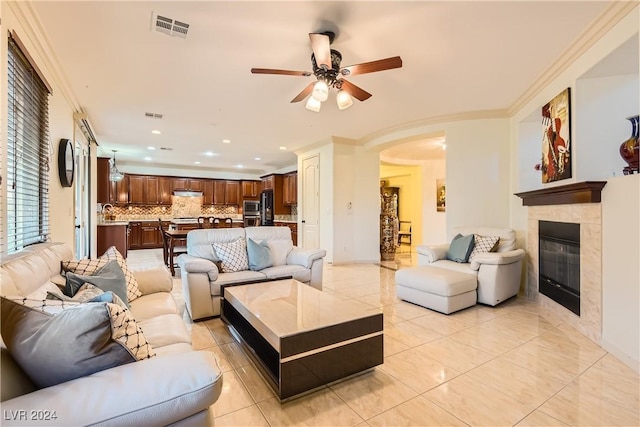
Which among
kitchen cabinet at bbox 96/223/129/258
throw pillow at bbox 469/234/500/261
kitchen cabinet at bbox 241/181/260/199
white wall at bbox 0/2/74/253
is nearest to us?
white wall at bbox 0/2/74/253

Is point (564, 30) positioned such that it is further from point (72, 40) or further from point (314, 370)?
point (72, 40)

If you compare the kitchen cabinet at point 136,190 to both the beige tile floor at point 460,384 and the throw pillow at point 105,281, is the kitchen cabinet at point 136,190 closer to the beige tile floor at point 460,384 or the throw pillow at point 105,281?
the beige tile floor at point 460,384

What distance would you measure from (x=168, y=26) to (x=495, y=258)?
400cm

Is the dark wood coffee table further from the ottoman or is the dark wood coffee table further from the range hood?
the range hood

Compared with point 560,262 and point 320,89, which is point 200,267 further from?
point 560,262

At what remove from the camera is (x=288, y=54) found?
9.62 feet

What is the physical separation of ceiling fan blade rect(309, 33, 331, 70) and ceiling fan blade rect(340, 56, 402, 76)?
209 mm

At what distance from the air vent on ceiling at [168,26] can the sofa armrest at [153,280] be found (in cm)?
210

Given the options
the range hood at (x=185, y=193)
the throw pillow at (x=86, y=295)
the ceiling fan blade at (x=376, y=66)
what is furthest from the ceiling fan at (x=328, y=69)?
the range hood at (x=185, y=193)

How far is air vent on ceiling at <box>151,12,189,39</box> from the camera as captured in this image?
2.37 meters

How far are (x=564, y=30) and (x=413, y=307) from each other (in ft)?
9.88

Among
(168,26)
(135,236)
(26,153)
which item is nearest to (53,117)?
(26,153)

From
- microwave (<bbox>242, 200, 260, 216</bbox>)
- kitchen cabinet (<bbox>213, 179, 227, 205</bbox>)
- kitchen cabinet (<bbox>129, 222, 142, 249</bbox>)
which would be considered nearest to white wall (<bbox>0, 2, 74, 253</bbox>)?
kitchen cabinet (<bbox>129, 222, 142, 249</bbox>)

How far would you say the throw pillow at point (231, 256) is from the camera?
138 inches
